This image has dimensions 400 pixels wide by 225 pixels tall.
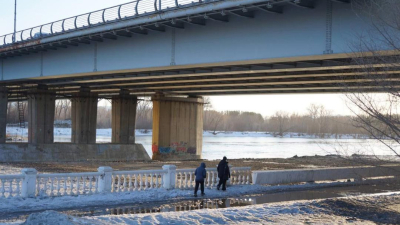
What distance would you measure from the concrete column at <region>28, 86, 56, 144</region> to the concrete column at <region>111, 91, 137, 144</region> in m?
6.51

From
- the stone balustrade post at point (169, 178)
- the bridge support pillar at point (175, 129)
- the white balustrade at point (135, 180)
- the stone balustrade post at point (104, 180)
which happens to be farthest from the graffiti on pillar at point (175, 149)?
the stone balustrade post at point (104, 180)

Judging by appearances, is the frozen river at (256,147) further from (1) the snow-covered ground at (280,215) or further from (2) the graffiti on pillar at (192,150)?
(1) the snow-covered ground at (280,215)

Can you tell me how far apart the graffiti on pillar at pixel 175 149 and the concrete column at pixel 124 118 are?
14.0ft

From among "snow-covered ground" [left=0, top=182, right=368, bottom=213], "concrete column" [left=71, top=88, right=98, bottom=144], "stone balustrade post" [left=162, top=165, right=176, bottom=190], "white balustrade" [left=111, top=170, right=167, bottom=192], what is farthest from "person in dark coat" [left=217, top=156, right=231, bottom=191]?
"concrete column" [left=71, top=88, right=98, bottom=144]

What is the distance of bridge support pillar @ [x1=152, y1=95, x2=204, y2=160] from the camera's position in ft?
164

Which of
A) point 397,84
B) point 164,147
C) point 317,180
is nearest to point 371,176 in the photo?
point 317,180

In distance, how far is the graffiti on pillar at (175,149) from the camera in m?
49.6

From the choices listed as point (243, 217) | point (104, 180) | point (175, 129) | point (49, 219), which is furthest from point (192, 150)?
point (49, 219)

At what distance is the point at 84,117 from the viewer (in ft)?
170

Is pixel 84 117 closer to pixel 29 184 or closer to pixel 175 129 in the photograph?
pixel 175 129

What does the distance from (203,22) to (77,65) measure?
12365mm

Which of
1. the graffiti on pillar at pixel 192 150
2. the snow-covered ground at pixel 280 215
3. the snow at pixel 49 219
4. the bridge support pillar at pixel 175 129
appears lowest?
the snow-covered ground at pixel 280 215

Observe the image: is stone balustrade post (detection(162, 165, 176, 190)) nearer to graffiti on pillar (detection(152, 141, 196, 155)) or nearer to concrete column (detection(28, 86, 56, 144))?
graffiti on pillar (detection(152, 141, 196, 155))

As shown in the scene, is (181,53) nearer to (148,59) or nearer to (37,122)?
(148,59)
